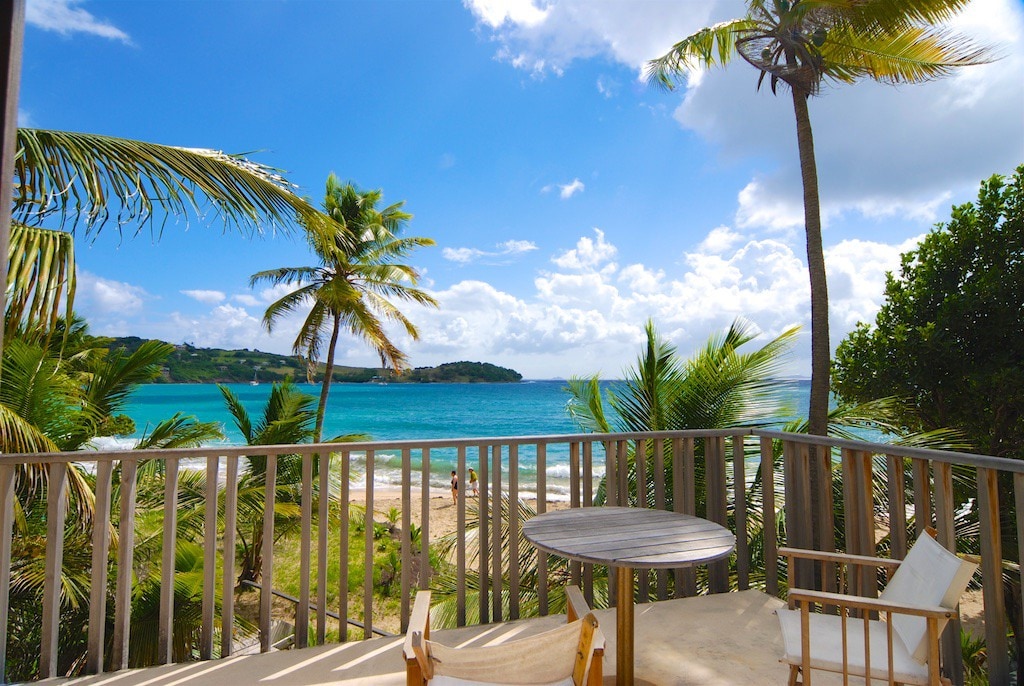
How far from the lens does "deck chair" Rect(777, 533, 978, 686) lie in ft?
5.19

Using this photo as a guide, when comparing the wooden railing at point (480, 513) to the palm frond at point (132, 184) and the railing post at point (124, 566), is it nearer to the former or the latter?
the railing post at point (124, 566)

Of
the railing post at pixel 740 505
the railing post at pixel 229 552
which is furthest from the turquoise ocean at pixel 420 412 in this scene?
the railing post at pixel 229 552

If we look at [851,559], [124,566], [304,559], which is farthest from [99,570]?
[851,559]

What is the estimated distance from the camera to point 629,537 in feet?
6.97

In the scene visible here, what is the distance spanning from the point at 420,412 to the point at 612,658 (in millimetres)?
37369

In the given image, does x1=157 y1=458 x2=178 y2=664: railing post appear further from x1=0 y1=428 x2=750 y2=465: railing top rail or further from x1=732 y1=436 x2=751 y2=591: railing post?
x1=732 y1=436 x2=751 y2=591: railing post

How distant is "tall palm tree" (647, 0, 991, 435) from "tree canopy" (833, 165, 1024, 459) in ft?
11.3

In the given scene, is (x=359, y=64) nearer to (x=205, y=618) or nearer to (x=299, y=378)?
(x=205, y=618)

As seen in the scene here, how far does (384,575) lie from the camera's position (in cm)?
1124

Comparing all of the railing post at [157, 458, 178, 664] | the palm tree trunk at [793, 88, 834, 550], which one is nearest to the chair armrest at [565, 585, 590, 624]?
the railing post at [157, 458, 178, 664]

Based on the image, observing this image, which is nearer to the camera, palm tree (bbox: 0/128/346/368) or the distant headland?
palm tree (bbox: 0/128/346/368)

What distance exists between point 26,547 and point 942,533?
4611mm

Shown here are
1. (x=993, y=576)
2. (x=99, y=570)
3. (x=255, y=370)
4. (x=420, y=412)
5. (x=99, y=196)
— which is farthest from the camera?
(x=420, y=412)

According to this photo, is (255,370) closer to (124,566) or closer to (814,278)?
(814,278)
